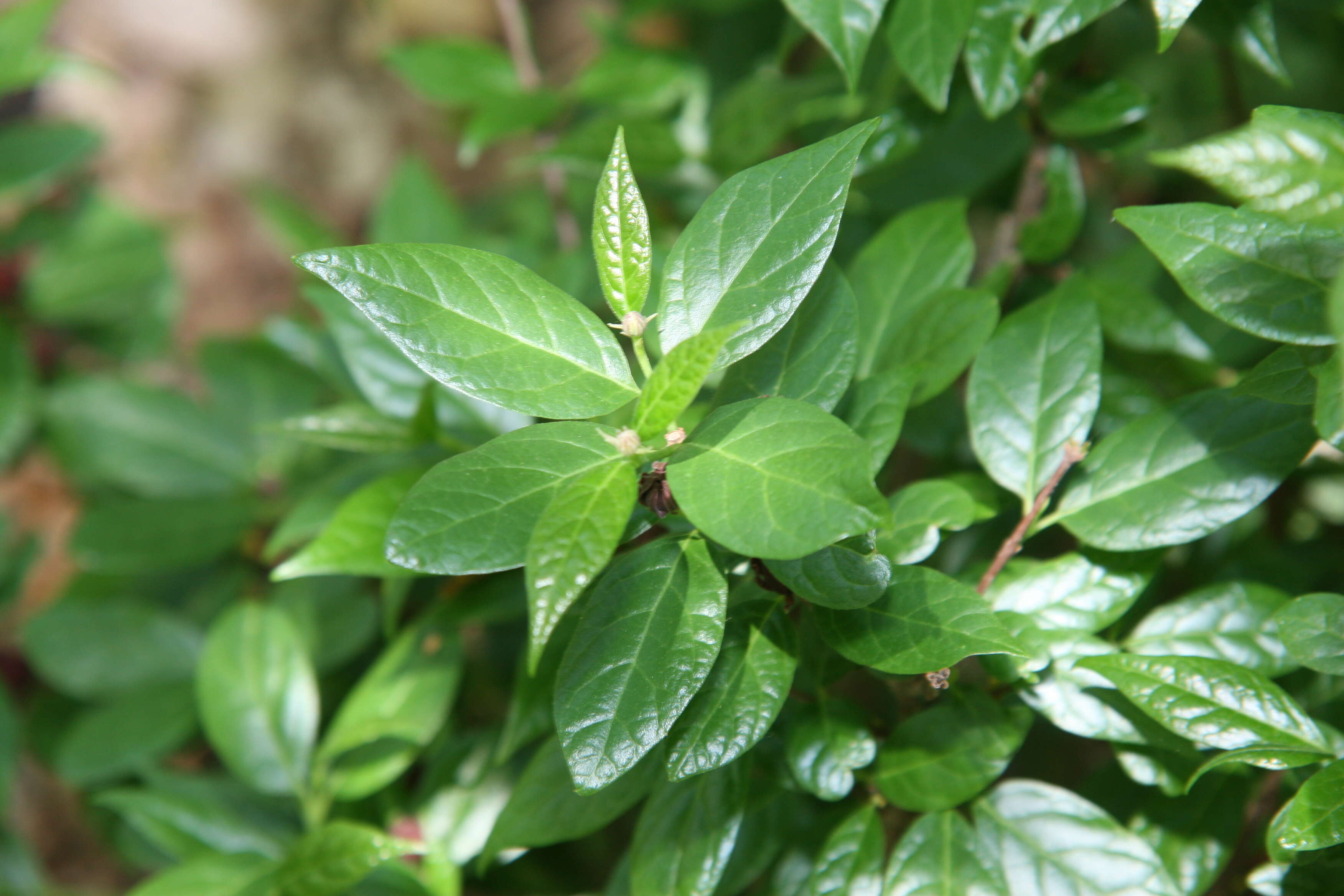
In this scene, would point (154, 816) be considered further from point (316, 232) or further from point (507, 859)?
point (316, 232)

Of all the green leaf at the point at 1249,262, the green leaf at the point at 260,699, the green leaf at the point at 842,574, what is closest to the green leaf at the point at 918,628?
the green leaf at the point at 842,574

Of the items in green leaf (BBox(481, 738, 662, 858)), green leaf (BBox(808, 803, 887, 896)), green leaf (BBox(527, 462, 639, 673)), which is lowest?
green leaf (BBox(808, 803, 887, 896))

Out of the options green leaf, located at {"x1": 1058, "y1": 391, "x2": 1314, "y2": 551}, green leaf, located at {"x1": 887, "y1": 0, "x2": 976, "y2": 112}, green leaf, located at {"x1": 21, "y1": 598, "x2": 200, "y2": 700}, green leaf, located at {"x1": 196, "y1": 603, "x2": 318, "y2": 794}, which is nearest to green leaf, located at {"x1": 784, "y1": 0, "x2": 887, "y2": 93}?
green leaf, located at {"x1": 887, "y1": 0, "x2": 976, "y2": 112}

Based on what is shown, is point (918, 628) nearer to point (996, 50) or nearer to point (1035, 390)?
point (1035, 390)

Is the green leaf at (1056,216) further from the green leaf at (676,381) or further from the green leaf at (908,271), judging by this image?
the green leaf at (676,381)

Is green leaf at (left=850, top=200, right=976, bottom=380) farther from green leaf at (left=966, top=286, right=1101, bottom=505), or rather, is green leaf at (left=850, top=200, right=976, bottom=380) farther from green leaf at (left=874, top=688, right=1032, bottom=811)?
→ green leaf at (left=874, top=688, right=1032, bottom=811)

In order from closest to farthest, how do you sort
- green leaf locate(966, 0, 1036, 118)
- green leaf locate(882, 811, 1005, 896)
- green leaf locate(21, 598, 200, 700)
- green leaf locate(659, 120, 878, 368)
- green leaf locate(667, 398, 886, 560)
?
green leaf locate(667, 398, 886, 560)
green leaf locate(659, 120, 878, 368)
green leaf locate(882, 811, 1005, 896)
green leaf locate(966, 0, 1036, 118)
green leaf locate(21, 598, 200, 700)

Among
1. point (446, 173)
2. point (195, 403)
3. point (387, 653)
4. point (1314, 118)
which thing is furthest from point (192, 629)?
point (446, 173)
